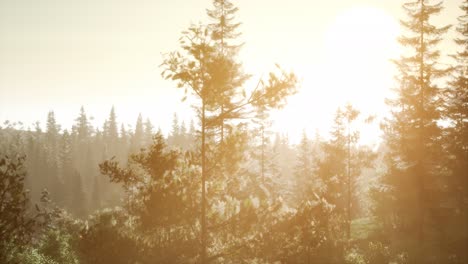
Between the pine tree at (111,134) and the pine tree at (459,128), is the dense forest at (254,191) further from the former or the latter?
the pine tree at (111,134)

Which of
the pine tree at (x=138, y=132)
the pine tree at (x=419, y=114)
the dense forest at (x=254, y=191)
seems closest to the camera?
the dense forest at (x=254, y=191)

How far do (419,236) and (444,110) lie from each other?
8.97 m

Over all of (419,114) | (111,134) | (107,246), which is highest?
(111,134)

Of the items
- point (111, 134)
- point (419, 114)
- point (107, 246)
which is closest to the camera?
point (107, 246)

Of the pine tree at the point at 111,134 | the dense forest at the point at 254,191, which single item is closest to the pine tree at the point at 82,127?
the pine tree at the point at 111,134

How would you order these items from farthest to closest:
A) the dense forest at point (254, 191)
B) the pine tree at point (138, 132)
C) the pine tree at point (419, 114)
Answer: the pine tree at point (138, 132) → the pine tree at point (419, 114) → the dense forest at point (254, 191)

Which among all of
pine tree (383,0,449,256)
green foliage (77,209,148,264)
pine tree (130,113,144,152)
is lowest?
green foliage (77,209,148,264)

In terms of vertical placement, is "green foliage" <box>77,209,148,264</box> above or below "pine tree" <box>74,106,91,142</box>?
below

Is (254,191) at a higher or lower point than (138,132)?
lower

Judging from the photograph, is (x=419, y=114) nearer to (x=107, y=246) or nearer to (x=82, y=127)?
(x=107, y=246)

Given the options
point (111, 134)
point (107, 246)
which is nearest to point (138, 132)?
point (111, 134)

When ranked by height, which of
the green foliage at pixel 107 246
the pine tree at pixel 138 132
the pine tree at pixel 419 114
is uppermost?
the pine tree at pixel 138 132

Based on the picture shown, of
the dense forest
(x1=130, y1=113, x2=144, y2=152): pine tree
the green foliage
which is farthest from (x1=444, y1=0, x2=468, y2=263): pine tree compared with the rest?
(x1=130, y1=113, x2=144, y2=152): pine tree

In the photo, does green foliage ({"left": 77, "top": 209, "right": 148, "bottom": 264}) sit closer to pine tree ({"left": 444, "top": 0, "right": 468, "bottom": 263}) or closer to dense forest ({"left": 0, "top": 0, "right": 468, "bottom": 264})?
dense forest ({"left": 0, "top": 0, "right": 468, "bottom": 264})
